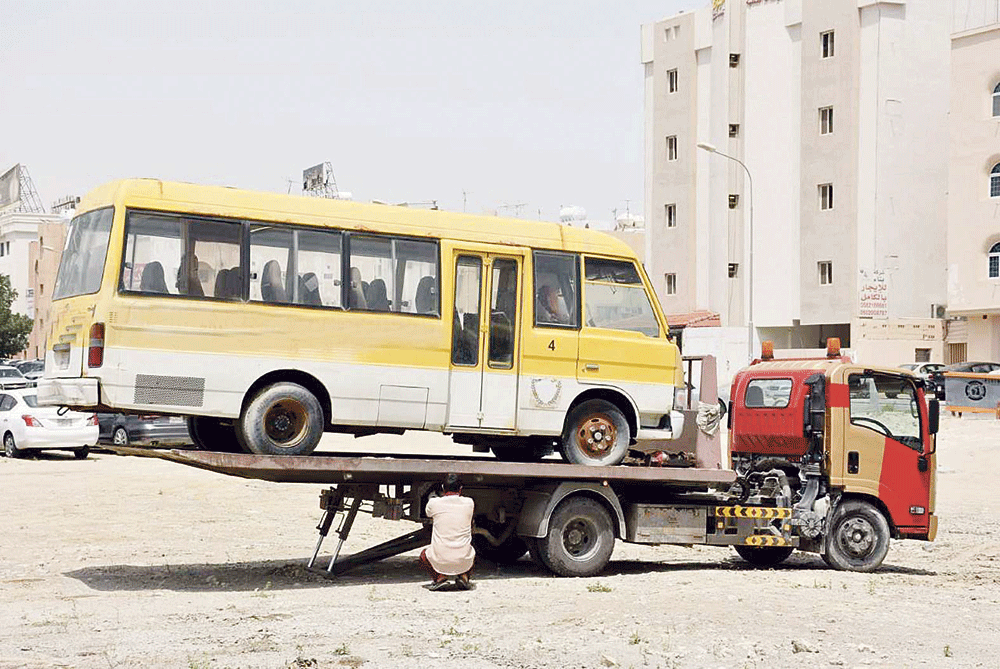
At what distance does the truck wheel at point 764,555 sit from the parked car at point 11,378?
35587 mm

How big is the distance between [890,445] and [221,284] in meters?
8.00

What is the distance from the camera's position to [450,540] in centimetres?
1423

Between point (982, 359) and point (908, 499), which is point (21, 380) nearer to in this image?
point (982, 359)

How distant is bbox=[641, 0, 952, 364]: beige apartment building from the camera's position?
62.4m

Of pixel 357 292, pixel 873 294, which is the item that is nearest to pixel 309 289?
pixel 357 292

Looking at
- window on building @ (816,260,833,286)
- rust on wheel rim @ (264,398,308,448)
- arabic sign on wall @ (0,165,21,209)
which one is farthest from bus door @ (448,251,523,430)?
arabic sign on wall @ (0,165,21,209)

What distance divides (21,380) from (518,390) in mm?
40547

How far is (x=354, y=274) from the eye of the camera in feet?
46.5

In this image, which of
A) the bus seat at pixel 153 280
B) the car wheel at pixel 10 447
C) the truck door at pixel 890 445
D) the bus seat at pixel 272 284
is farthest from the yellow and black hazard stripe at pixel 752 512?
the car wheel at pixel 10 447

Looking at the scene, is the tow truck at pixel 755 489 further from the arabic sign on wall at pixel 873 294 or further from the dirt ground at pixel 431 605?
the arabic sign on wall at pixel 873 294

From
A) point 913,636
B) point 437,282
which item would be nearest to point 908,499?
point 913,636

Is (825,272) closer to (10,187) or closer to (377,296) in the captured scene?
(377,296)

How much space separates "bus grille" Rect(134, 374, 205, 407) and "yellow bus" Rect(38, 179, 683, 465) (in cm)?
1

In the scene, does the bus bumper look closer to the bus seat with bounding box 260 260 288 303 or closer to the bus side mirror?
the bus seat with bounding box 260 260 288 303
